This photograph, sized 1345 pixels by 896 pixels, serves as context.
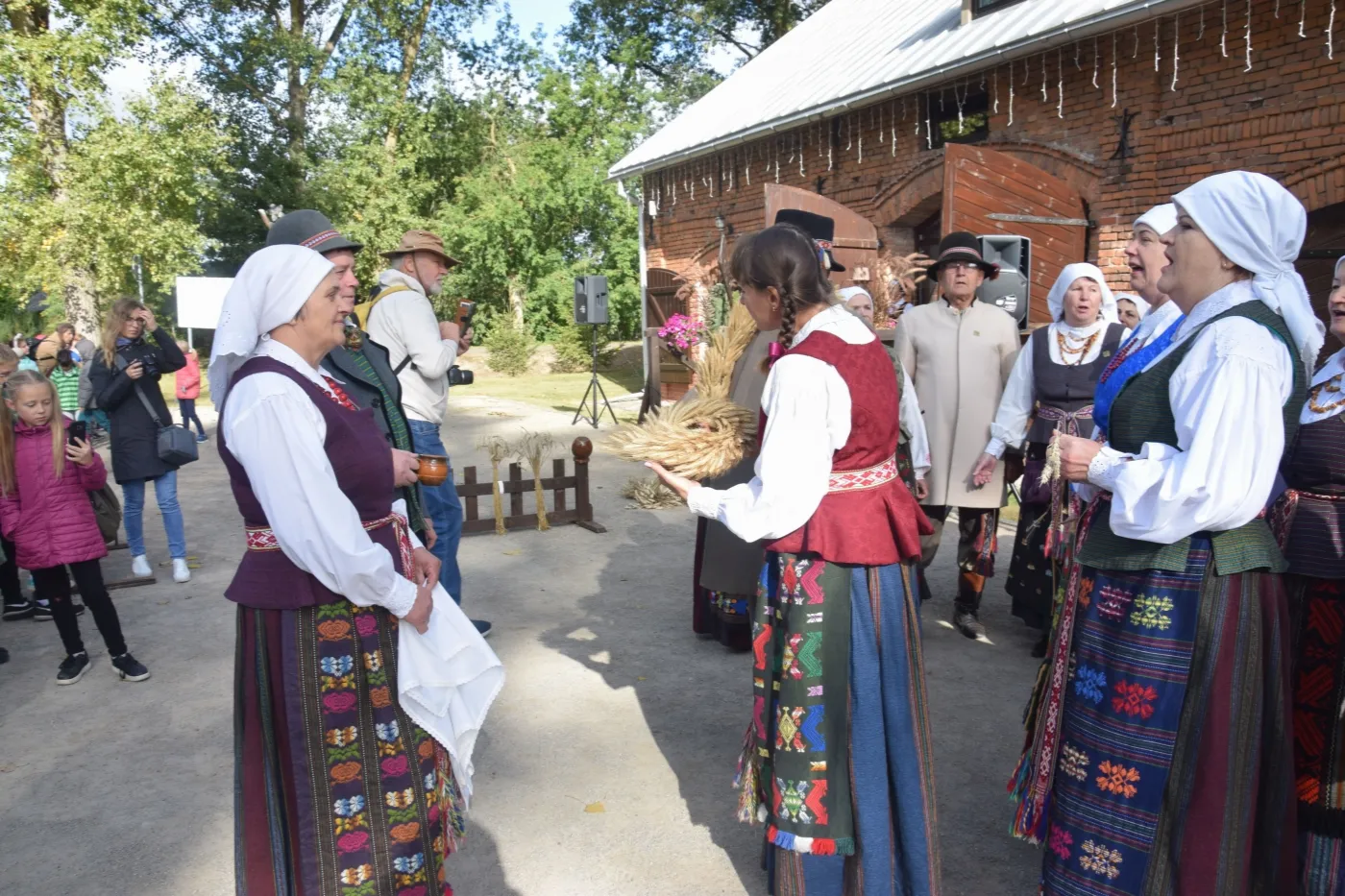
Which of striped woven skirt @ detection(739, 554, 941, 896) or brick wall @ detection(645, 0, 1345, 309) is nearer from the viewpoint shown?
striped woven skirt @ detection(739, 554, 941, 896)

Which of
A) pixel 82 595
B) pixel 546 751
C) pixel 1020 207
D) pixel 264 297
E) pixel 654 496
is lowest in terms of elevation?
pixel 546 751

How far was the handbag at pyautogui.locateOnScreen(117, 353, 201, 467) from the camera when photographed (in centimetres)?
615

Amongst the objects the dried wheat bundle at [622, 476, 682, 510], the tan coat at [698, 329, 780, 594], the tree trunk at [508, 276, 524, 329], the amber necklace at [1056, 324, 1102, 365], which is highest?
the tree trunk at [508, 276, 524, 329]

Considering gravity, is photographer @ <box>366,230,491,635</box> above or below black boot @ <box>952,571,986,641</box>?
above

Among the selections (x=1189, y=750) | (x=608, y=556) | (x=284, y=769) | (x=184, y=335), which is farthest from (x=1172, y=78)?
(x=184, y=335)

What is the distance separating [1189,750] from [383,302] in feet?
13.2

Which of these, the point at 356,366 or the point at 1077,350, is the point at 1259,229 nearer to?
the point at 1077,350

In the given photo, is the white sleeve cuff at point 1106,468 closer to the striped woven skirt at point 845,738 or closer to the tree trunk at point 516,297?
the striped woven skirt at point 845,738

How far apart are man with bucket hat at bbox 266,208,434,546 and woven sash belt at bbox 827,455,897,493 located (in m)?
1.30

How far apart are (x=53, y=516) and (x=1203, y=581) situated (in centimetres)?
499

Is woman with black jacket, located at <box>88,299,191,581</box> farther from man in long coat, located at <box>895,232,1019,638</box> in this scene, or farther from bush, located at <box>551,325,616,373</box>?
bush, located at <box>551,325,616,373</box>

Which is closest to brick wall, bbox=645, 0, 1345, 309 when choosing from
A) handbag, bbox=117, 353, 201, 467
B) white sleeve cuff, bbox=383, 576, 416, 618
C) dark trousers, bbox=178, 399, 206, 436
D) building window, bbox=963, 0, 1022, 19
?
building window, bbox=963, 0, 1022, 19

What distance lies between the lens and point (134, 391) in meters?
6.14

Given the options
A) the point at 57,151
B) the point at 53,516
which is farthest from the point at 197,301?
the point at 53,516
